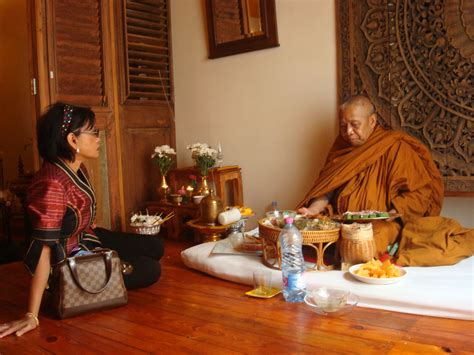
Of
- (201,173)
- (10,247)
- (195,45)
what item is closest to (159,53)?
(195,45)

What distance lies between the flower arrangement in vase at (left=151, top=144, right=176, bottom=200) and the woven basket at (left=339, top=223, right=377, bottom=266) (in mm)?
1973

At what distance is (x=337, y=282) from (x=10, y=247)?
9.81 ft

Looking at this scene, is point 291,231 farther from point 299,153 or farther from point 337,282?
point 299,153

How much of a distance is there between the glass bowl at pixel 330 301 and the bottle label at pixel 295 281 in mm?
96

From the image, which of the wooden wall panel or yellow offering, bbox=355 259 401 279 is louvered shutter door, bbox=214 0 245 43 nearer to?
the wooden wall panel

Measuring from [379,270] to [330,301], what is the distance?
0.37 m

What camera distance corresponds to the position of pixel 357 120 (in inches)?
121

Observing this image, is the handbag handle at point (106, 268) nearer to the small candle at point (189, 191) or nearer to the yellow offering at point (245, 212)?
the yellow offering at point (245, 212)

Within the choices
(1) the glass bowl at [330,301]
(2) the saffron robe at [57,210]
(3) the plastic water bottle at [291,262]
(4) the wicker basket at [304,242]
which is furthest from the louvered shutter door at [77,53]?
(1) the glass bowl at [330,301]

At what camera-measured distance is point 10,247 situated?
4266 mm

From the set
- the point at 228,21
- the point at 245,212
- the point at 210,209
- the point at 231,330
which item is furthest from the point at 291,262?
the point at 228,21

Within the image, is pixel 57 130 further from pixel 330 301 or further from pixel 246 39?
pixel 246 39

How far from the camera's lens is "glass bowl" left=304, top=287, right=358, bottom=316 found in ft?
7.41

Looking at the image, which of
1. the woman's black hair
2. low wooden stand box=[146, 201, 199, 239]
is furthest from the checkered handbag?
low wooden stand box=[146, 201, 199, 239]
